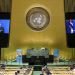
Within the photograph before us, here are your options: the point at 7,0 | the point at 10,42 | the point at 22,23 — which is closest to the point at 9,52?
the point at 10,42

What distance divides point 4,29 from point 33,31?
3.26ft

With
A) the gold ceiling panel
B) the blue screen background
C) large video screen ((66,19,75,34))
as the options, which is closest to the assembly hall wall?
the gold ceiling panel

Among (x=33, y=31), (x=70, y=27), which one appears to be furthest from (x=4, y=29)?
(x=70, y=27)

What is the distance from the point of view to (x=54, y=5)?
1187 centimetres

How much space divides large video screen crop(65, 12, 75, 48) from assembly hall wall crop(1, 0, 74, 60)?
335 millimetres

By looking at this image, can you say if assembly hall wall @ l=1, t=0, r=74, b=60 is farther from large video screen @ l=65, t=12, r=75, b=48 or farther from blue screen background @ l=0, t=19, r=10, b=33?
large video screen @ l=65, t=12, r=75, b=48

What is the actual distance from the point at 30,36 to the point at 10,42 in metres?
0.71

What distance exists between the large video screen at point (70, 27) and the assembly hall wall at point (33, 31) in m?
0.33

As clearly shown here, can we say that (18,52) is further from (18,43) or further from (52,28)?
(52,28)

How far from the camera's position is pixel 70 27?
1214 cm

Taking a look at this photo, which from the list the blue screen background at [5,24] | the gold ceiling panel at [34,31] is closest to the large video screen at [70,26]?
the gold ceiling panel at [34,31]

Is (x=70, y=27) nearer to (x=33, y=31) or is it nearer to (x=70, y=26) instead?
(x=70, y=26)

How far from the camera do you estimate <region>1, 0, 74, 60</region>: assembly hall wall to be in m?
11.8

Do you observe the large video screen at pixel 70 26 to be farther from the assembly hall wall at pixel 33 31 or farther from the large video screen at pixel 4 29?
the large video screen at pixel 4 29
